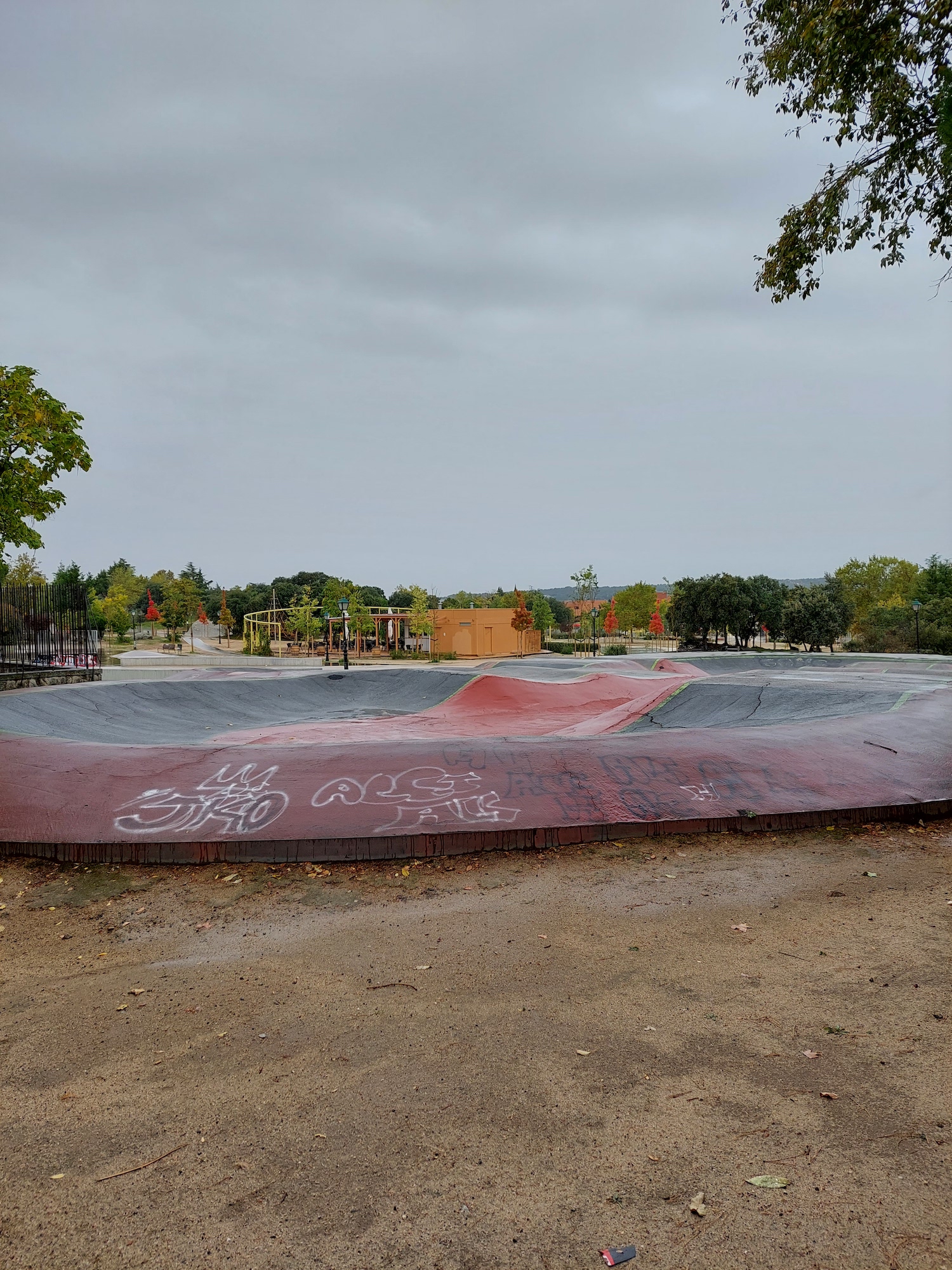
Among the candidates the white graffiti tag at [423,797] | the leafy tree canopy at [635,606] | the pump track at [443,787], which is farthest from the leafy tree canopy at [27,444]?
the leafy tree canopy at [635,606]

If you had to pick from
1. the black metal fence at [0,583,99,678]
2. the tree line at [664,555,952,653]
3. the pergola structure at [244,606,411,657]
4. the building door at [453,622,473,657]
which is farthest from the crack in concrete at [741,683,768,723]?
the tree line at [664,555,952,653]

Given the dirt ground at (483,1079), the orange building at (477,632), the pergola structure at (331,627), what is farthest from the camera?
the orange building at (477,632)

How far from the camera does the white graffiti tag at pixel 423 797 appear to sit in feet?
24.1

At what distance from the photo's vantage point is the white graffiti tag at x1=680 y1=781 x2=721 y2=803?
7945mm

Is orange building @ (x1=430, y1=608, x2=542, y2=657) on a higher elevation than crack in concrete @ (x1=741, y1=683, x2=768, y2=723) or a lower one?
higher

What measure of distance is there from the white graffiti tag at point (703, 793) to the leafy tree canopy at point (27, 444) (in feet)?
29.1

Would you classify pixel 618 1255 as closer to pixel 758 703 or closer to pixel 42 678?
pixel 758 703

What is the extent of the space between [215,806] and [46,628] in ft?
45.8

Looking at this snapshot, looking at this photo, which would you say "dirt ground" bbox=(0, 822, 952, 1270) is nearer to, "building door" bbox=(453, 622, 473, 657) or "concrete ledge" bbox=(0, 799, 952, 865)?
"concrete ledge" bbox=(0, 799, 952, 865)

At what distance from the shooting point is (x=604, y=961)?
4629mm

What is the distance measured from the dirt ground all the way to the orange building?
46.4 meters

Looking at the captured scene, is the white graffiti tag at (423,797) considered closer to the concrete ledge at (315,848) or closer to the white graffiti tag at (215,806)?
the concrete ledge at (315,848)

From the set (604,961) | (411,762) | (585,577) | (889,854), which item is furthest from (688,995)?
(585,577)

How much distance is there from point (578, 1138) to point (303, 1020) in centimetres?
172
